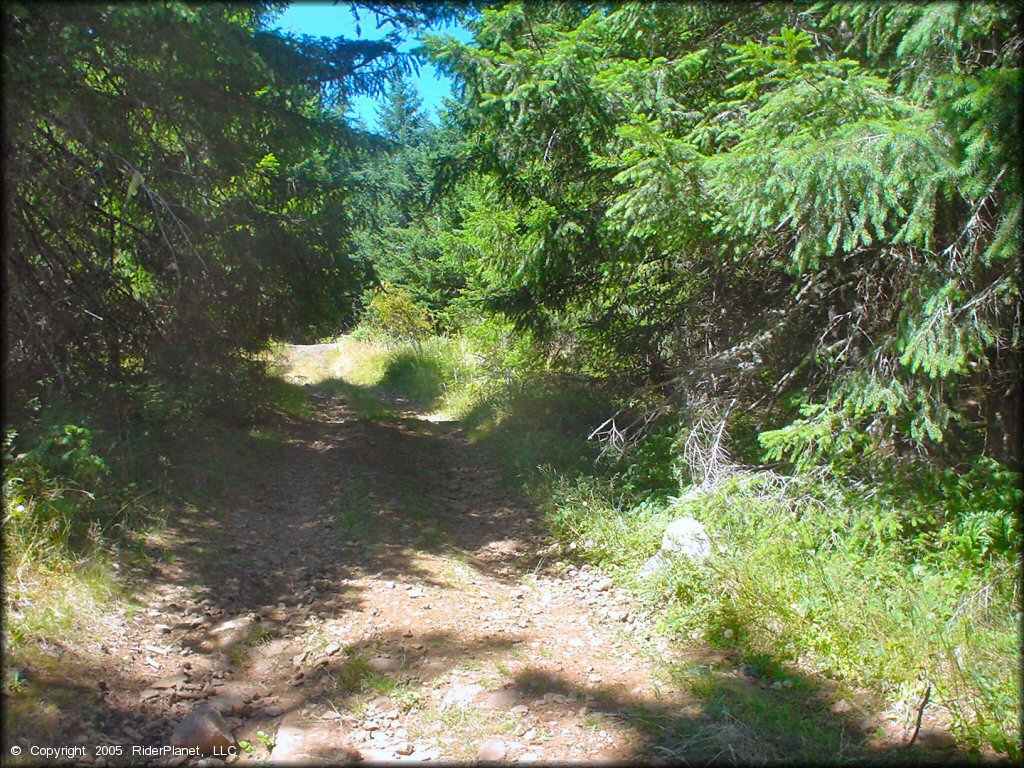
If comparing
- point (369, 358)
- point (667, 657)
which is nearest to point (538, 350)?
point (667, 657)

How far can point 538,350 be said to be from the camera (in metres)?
10.6

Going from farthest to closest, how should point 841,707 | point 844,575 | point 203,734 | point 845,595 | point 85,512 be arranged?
point 85,512, point 844,575, point 845,595, point 841,707, point 203,734

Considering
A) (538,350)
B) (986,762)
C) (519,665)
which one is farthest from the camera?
(538,350)

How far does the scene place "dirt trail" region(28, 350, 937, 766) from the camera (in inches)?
154

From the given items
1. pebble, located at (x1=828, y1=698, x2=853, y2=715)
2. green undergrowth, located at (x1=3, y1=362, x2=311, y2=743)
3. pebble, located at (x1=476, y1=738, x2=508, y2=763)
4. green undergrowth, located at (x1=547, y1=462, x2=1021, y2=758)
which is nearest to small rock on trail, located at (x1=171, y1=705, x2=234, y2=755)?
green undergrowth, located at (x1=3, y1=362, x2=311, y2=743)

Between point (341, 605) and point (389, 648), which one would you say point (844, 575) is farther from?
point (341, 605)

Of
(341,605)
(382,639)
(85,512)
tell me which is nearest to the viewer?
(382,639)

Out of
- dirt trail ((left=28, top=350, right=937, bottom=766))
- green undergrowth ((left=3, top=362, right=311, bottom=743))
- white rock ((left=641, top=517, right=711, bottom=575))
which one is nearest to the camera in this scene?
dirt trail ((left=28, top=350, right=937, bottom=766))

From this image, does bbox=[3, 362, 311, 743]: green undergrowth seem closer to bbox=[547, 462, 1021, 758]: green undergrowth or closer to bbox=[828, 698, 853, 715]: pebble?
bbox=[547, 462, 1021, 758]: green undergrowth

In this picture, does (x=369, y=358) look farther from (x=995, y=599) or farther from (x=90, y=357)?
(x=995, y=599)

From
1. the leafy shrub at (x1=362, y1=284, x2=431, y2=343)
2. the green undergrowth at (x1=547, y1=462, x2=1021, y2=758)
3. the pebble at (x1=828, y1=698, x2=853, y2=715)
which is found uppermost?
the leafy shrub at (x1=362, y1=284, x2=431, y2=343)

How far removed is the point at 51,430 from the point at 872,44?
7.11 meters

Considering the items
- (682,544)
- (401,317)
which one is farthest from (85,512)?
(401,317)

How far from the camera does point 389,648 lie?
16.0 ft
